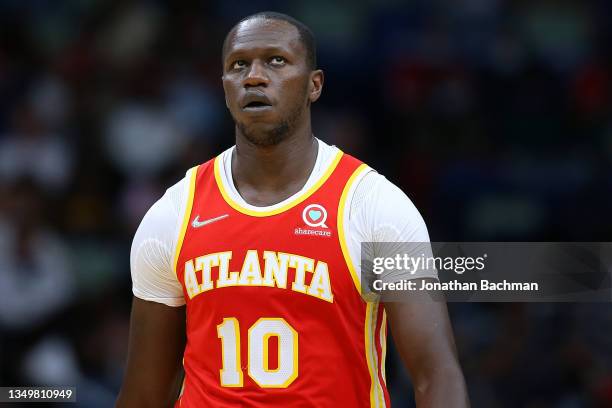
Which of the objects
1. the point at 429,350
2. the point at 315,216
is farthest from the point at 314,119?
the point at 429,350

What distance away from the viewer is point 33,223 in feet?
26.8

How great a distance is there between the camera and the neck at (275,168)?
4.50m

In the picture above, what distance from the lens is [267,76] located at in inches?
173

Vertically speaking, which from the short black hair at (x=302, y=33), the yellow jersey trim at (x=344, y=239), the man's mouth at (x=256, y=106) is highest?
the short black hair at (x=302, y=33)

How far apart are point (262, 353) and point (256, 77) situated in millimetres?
1015

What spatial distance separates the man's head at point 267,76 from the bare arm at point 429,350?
834 millimetres

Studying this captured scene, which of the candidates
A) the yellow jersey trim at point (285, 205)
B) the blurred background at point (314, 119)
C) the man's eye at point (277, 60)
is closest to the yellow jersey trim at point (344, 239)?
the yellow jersey trim at point (285, 205)

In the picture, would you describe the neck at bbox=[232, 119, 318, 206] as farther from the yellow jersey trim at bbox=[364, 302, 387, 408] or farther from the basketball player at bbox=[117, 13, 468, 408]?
the yellow jersey trim at bbox=[364, 302, 387, 408]

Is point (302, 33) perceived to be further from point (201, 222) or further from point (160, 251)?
point (160, 251)

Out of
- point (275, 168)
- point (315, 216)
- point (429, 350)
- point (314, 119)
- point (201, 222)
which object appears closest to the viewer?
point (429, 350)

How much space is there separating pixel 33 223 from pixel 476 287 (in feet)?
13.3

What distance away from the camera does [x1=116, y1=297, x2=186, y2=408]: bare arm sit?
180 inches

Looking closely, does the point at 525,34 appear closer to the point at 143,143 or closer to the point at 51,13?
the point at 143,143

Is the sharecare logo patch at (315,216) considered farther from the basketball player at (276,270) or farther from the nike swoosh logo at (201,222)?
the nike swoosh logo at (201,222)
